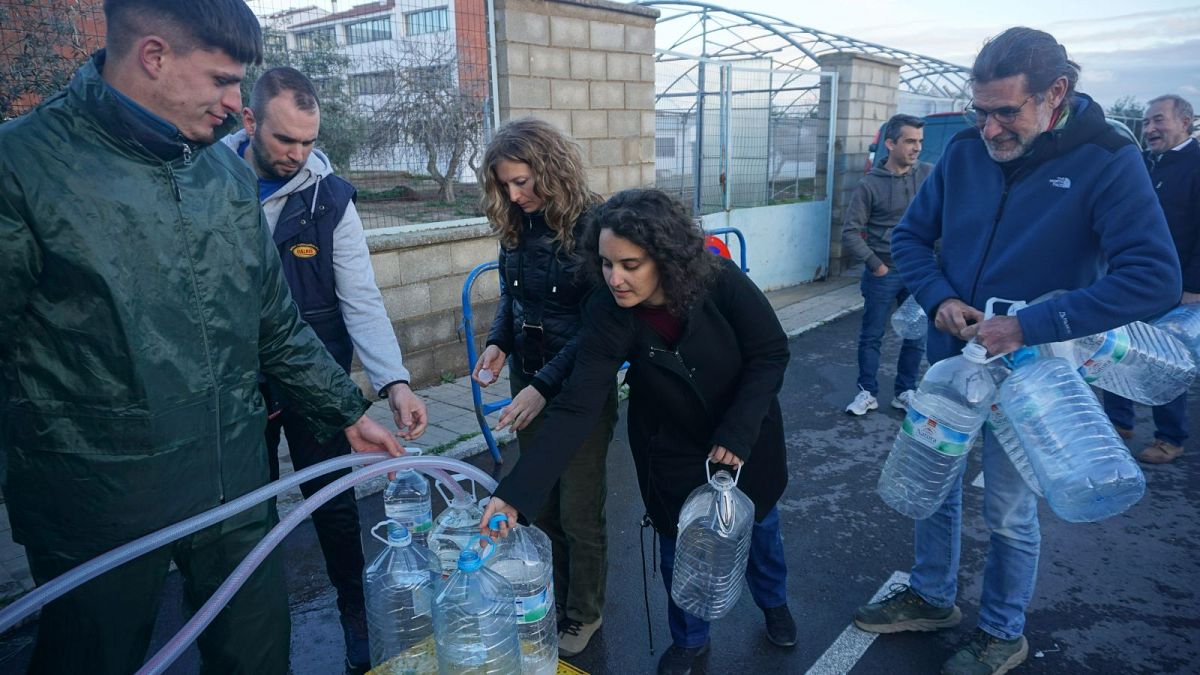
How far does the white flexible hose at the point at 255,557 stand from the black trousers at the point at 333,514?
2.47 ft

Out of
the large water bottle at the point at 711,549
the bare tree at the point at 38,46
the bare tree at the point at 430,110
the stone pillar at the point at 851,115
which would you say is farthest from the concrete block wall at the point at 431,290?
the stone pillar at the point at 851,115

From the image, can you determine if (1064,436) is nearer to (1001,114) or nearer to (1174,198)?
(1001,114)

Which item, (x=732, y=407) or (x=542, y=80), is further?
(x=542, y=80)

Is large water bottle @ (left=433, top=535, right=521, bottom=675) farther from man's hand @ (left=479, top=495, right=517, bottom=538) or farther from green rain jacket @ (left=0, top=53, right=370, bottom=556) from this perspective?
green rain jacket @ (left=0, top=53, right=370, bottom=556)

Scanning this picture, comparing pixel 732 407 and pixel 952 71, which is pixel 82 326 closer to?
pixel 732 407

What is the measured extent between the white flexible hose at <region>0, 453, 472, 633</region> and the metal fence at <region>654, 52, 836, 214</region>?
20.7 ft

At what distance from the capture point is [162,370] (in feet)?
5.57

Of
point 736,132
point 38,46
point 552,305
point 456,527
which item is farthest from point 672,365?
point 736,132

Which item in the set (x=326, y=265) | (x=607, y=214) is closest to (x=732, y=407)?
(x=607, y=214)

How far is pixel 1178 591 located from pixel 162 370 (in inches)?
163

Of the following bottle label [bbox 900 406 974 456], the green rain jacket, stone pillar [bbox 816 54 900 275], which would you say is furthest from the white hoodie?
stone pillar [bbox 816 54 900 275]

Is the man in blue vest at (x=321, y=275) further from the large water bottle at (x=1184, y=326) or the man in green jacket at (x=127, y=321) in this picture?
the large water bottle at (x=1184, y=326)

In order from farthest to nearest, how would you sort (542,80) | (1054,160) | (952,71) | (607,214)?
(952,71), (542,80), (1054,160), (607,214)

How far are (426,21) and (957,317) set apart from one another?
4.75m
